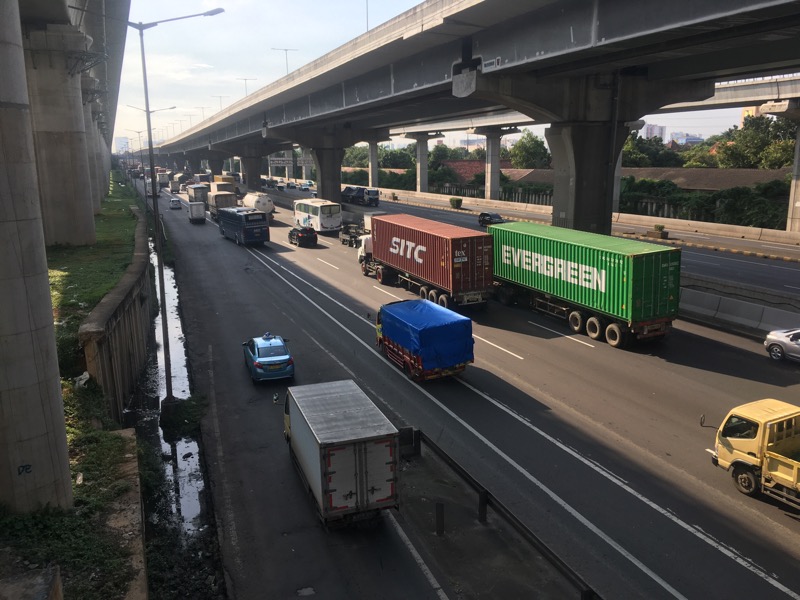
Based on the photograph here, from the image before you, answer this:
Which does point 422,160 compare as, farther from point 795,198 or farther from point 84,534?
point 84,534

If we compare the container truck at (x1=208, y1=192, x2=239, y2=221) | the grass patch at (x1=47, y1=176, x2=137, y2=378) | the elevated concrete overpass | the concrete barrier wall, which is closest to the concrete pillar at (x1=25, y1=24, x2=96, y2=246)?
the grass patch at (x1=47, y1=176, x2=137, y2=378)

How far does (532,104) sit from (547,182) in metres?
67.1

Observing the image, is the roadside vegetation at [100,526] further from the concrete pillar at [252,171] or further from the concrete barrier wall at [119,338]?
the concrete pillar at [252,171]

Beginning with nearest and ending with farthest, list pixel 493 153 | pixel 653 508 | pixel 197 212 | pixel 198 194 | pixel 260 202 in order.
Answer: pixel 653 508, pixel 260 202, pixel 197 212, pixel 198 194, pixel 493 153

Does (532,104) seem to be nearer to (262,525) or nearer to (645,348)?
Answer: (645,348)

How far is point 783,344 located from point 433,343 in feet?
43.2

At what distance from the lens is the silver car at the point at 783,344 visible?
75.3 ft

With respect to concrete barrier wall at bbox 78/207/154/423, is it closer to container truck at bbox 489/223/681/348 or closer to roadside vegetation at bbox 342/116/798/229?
container truck at bbox 489/223/681/348

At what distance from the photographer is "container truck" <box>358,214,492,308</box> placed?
30.0 meters

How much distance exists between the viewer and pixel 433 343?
21.5 metres

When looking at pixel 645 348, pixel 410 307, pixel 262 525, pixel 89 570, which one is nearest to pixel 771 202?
pixel 645 348

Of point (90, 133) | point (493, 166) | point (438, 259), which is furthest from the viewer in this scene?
point (493, 166)

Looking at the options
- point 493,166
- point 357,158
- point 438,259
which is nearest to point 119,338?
point 438,259

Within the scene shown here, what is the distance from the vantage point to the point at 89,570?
10.6 m
